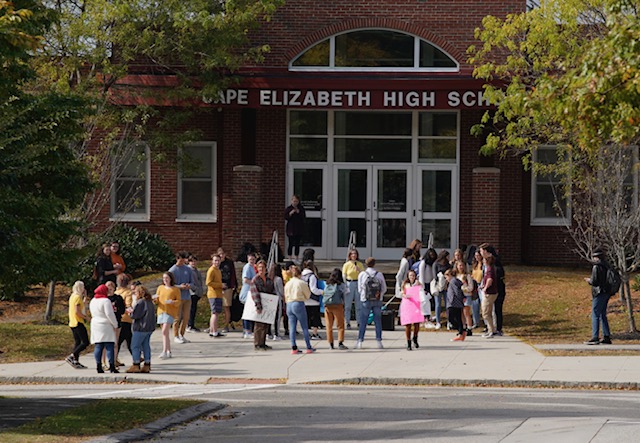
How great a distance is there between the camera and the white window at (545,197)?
103 feet

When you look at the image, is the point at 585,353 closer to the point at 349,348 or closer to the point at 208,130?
the point at 349,348

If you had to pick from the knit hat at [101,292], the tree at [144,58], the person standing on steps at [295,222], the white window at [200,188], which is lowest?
the knit hat at [101,292]

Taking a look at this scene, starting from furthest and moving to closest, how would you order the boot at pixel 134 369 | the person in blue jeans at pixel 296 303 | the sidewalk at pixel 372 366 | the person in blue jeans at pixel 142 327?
the person in blue jeans at pixel 296 303, the boot at pixel 134 369, the person in blue jeans at pixel 142 327, the sidewalk at pixel 372 366

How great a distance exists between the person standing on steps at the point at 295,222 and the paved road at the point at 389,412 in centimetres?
1078

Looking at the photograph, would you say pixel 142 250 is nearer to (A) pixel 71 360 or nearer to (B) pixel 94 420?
(A) pixel 71 360

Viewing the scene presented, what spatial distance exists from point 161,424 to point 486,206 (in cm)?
1771

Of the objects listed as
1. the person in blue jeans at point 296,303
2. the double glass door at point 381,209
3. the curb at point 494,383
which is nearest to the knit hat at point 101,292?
the person in blue jeans at point 296,303

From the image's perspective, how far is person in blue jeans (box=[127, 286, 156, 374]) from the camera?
1972 cm

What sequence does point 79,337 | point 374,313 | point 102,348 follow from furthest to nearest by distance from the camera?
point 374,313, point 79,337, point 102,348

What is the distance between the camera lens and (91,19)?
26.6 meters

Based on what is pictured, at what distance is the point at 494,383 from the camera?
744 inches

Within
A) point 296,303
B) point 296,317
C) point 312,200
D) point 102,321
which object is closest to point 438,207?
point 312,200

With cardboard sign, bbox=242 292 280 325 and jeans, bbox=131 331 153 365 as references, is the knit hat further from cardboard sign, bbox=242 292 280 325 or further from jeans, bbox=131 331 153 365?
cardboard sign, bbox=242 292 280 325

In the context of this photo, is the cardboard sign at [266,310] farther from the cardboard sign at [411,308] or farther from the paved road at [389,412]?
the paved road at [389,412]
